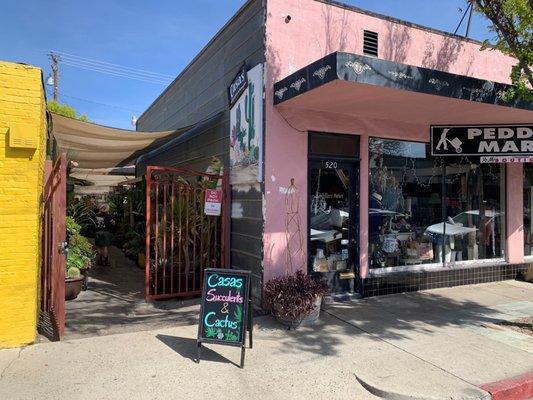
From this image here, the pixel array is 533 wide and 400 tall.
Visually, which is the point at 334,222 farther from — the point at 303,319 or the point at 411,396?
the point at 411,396

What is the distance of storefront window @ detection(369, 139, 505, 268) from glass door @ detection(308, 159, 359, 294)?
40cm

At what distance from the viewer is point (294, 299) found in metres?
5.82

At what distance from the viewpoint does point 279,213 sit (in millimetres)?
6605

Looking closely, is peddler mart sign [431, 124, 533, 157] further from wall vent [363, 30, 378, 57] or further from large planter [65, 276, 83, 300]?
large planter [65, 276, 83, 300]

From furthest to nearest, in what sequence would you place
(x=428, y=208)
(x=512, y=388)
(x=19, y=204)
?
(x=428, y=208) < (x=19, y=204) < (x=512, y=388)

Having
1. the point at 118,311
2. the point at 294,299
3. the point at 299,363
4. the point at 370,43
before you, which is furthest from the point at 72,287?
the point at 370,43

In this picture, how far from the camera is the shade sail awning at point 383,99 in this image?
5.31 meters

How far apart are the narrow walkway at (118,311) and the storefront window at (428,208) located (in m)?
3.32

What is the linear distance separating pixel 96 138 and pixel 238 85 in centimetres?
321

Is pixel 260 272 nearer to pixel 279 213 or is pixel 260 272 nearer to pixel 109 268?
pixel 279 213

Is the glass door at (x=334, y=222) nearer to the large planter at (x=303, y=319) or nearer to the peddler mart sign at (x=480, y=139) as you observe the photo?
the large planter at (x=303, y=319)

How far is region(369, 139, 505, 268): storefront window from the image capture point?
7730 mm

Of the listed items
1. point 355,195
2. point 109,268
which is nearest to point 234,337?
point 355,195

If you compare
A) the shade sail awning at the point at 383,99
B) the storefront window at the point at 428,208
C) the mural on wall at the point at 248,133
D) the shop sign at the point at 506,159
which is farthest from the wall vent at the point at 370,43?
the shop sign at the point at 506,159
